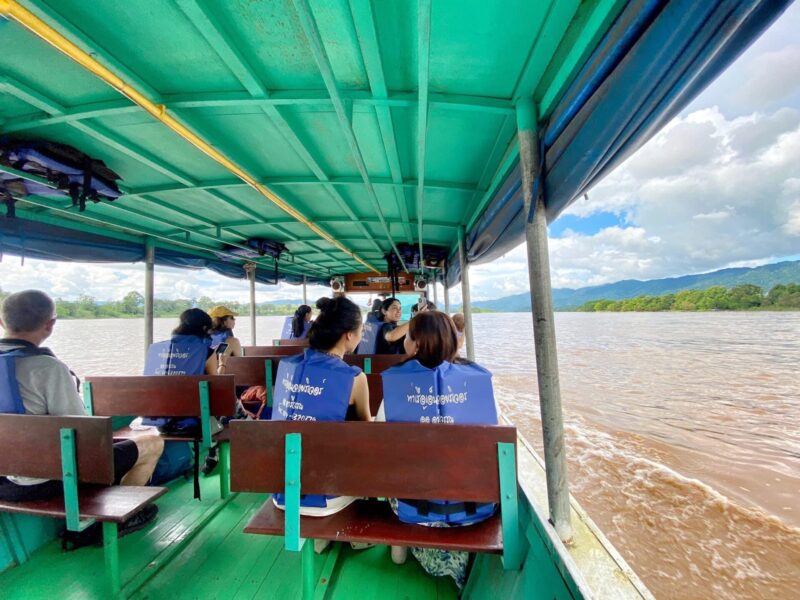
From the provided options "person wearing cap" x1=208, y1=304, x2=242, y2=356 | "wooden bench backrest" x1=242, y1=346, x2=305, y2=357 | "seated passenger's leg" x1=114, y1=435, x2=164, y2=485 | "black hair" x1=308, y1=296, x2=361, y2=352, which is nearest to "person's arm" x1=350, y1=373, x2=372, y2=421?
"black hair" x1=308, y1=296, x2=361, y2=352

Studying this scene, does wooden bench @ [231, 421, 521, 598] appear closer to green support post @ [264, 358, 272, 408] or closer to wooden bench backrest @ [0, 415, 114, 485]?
wooden bench backrest @ [0, 415, 114, 485]

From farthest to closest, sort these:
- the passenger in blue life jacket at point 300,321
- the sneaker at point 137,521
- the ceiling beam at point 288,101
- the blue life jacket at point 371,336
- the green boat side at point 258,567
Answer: the passenger in blue life jacket at point 300,321
the blue life jacket at point 371,336
the sneaker at point 137,521
the ceiling beam at point 288,101
the green boat side at point 258,567

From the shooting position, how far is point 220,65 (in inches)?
63.5

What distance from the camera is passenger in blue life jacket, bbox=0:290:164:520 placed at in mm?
1618

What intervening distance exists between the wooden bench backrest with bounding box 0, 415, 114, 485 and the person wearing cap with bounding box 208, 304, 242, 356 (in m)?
2.41

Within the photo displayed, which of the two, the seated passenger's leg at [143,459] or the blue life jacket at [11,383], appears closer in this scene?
the blue life jacket at [11,383]

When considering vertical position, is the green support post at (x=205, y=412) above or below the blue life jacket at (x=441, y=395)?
below

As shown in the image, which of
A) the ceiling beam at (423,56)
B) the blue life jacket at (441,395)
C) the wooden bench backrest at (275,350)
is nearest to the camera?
the ceiling beam at (423,56)

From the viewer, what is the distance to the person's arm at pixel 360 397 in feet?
5.44

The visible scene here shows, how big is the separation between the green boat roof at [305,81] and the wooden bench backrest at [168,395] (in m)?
1.66

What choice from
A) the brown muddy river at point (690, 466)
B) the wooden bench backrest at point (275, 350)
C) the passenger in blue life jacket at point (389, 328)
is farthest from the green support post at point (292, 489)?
the wooden bench backrest at point (275, 350)

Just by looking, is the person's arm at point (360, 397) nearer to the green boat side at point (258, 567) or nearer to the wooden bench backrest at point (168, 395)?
the green boat side at point (258, 567)

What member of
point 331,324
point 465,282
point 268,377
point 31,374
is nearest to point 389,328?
point 465,282

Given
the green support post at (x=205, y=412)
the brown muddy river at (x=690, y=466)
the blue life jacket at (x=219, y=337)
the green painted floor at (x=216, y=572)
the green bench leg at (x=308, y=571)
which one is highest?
the blue life jacket at (x=219, y=337)
